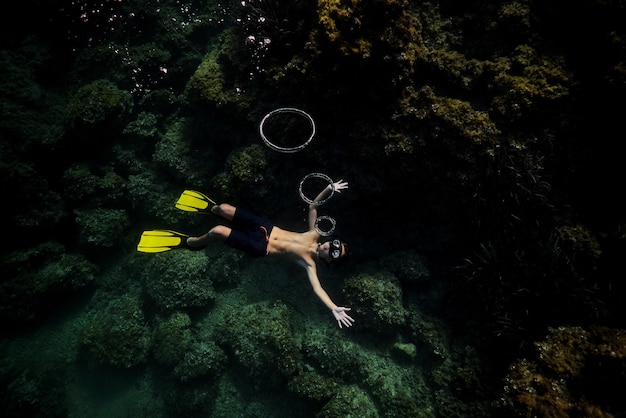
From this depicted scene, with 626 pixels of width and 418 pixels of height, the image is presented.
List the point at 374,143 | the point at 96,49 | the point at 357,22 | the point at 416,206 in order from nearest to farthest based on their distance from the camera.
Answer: the point at 357,22 < the point at 374,143 < the point at 416,206 < the point at 96,49

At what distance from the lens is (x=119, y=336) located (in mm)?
8188

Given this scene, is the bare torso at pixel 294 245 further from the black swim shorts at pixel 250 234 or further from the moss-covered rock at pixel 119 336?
the moss-covered rock at pixel 119 336

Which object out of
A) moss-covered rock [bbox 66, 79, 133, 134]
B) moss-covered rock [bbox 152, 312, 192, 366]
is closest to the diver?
moss-covered rock [bbox 152, 312, 192, 366]

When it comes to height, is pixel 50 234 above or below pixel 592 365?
below

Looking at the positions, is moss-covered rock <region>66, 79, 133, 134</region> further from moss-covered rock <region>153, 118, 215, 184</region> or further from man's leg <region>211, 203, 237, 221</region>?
man's leg <region>211, 203, 237, 221</region>

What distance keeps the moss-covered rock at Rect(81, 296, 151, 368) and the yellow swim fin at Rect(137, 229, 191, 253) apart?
2.73 m

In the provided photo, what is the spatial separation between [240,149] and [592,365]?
6.73m

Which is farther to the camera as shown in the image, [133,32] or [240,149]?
[133,32]

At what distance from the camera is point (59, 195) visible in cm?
Result: 878

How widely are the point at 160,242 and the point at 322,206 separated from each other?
3.23m

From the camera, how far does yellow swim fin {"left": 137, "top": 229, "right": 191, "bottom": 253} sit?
6680 mm

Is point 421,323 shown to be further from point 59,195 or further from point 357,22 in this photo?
point 59,195

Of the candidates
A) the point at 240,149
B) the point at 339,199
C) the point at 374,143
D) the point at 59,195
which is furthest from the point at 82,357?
the point at 374,143

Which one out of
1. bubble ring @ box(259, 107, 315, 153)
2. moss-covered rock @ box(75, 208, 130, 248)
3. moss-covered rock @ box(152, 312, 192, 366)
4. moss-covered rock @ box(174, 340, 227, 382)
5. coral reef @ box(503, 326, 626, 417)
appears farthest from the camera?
moss-covered rock @ box(75, 208, 130, 248)
